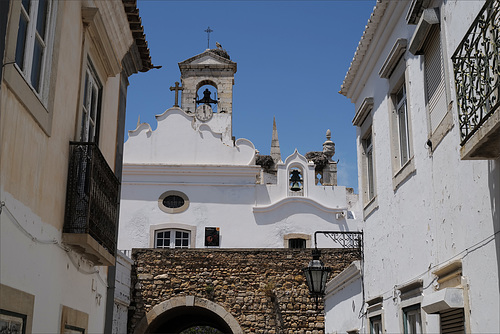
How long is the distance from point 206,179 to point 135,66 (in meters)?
14.0

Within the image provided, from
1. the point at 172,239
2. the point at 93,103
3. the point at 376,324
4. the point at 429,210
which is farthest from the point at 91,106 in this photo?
the point at 172,239

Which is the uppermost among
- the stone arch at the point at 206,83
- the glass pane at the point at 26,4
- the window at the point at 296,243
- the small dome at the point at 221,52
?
the small dome at the point at 221,52

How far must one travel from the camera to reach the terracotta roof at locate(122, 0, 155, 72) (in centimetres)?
812

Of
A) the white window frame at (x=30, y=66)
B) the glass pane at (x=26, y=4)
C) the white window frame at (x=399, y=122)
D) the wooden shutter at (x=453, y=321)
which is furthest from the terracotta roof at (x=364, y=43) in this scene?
the glass pane at (x=26, y=4)

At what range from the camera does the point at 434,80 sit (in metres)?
7.00

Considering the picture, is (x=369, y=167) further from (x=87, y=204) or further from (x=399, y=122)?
(x=87, y=204)

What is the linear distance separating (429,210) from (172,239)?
54.7ft

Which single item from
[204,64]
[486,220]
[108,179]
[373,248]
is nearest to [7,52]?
[108,179]

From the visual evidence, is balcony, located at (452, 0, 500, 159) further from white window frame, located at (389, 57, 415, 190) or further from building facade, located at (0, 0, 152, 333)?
building facade, located at (0, 0, 152, 333)

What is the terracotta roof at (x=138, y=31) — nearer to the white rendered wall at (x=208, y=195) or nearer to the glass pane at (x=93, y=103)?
the glass pane at (x=93, y=103)

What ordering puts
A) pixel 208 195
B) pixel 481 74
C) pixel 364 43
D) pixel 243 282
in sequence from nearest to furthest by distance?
pixel 481 74 → pixel 364 43 → pixel 243 282 → pixel 208 195

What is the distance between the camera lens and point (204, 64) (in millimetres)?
27812

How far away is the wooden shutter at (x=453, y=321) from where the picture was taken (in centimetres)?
586

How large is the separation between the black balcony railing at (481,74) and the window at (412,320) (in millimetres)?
2974
